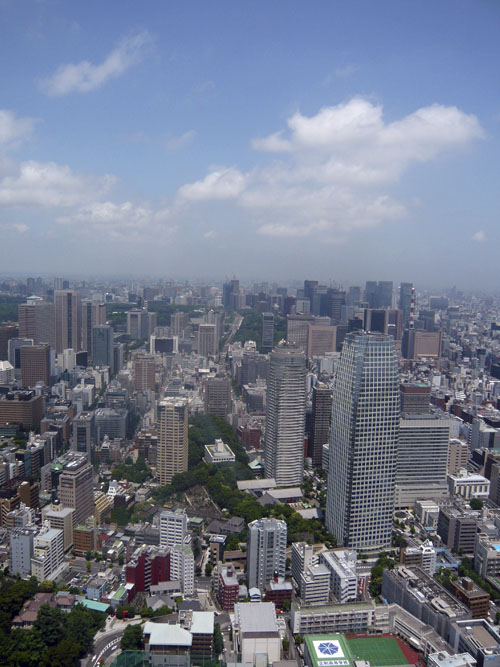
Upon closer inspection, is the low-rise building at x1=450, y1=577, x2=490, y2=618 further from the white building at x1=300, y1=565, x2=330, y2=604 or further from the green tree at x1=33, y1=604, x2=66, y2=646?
the green tree at x1=33, y1=604, x2=66, y2=646

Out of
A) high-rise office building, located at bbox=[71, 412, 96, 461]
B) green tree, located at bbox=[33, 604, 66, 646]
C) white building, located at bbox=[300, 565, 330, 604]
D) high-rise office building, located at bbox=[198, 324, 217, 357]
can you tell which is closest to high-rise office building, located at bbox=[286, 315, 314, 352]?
high-rise office building, located at bbox=[198, 324, 217, 357]

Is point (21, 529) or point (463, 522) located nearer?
point (21, 529)

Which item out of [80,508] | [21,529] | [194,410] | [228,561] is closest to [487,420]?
[194,410]

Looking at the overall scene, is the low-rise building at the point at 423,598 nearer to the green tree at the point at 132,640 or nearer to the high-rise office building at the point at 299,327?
the green tree at the point at 132,640

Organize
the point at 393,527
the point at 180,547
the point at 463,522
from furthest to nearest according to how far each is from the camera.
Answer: the point at 393,527, the point at 463,522, the point at 180,547

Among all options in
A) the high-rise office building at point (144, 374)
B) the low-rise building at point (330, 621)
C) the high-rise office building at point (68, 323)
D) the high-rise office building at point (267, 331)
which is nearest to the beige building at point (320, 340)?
the high-rise office building at point (267, 331)

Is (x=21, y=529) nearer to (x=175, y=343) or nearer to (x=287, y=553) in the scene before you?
(x=287, y=553)
